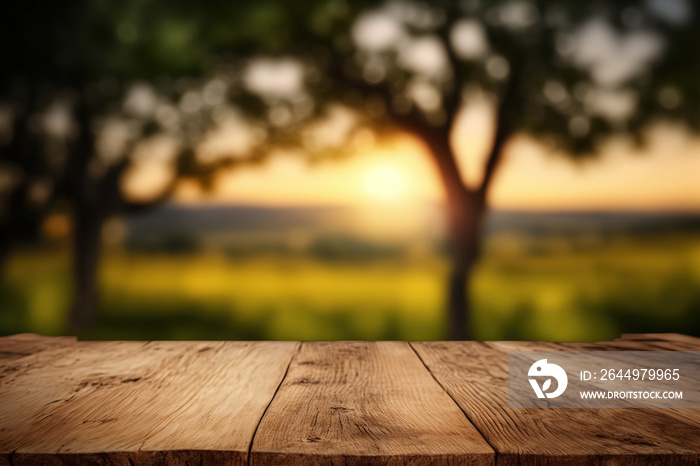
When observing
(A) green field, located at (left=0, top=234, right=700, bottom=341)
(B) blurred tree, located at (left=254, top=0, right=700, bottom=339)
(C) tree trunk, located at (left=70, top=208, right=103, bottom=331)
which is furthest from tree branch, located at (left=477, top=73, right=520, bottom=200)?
(C) tree trunk, located at (left=70, top=208, right=103, bottom=331)

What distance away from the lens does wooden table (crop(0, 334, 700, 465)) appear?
77 cm

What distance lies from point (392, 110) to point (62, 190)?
81.3 inches

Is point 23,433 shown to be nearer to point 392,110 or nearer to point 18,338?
point 18,338

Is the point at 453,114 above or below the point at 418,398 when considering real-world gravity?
above

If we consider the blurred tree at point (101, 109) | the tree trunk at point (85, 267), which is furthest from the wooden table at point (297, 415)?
the blurred tree at point (101, 109)

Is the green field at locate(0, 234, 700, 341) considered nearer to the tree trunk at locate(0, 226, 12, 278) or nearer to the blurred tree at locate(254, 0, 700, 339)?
the blurred tree at locate(254, 0, 700, 339)

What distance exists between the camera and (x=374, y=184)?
3.01 metres

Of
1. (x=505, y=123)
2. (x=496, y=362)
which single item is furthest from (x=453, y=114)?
(x=496, y=362)

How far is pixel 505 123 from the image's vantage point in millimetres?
3047

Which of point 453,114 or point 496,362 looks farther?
point 453,114
